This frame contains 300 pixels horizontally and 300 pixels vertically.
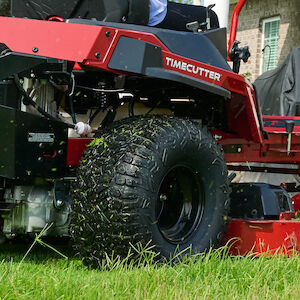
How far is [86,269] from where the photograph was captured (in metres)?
3.19

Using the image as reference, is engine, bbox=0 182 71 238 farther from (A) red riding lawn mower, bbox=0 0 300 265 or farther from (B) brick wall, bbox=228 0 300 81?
(B) brick wall, bbox=228 0 300 81

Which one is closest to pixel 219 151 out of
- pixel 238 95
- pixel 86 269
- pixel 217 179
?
pixel 217 179

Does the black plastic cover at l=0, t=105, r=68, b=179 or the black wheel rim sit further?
the black wheel rim

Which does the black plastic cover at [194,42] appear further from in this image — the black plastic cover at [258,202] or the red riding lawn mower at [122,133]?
the black plastic cover at [258,202]

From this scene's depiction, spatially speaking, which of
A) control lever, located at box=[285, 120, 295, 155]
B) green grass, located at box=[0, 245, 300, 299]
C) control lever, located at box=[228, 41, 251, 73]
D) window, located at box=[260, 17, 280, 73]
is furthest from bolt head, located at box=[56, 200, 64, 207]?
window, located at box=[260, 17, 280, 73]

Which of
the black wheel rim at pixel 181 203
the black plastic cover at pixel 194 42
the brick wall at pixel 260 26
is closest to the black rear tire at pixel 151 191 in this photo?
the black wheel rim at pixel 181 203

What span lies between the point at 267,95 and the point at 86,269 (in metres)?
4.52

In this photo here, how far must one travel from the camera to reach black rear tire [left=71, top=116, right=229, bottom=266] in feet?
9.82

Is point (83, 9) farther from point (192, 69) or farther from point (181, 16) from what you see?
point (181, 16)

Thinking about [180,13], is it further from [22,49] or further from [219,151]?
[22,49]

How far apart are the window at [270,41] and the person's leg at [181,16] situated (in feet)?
31.9

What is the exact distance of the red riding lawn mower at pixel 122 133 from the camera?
118 inches

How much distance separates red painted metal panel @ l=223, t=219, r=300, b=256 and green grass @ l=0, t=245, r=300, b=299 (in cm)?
42

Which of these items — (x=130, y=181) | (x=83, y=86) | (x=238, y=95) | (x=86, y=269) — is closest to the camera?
(x=130, y=181)
